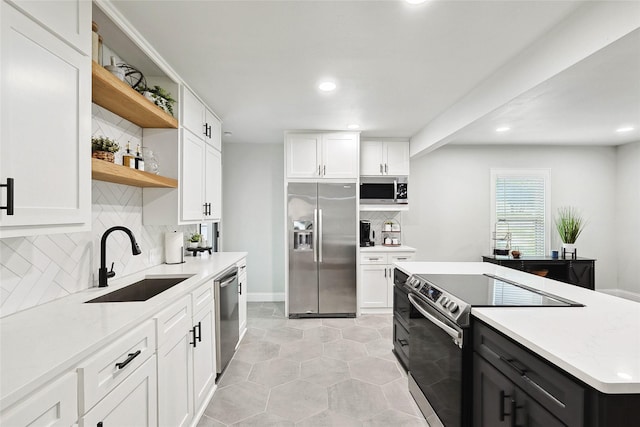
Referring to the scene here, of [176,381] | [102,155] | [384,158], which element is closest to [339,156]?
[384,158]

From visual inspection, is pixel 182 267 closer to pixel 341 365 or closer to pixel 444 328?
pixel 341 365

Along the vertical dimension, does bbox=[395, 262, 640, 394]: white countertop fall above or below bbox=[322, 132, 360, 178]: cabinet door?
below

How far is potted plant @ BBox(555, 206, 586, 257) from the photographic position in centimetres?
490

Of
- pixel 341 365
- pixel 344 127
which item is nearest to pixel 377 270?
pixel 341 365

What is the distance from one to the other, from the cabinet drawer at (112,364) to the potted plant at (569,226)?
5.75 meters

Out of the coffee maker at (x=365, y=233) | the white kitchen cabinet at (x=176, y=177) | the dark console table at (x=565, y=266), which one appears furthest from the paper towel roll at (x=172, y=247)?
the dark console table at (x=565, y=266)

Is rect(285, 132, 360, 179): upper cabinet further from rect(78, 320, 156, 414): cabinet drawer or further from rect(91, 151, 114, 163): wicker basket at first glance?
rect(78, 320, 156, 414): cabinet drawer

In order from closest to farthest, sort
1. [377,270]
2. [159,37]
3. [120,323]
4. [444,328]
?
[120,323], [444,328], [159,37], [377,270]

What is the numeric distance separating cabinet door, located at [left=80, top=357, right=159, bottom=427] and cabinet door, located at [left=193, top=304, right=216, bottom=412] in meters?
0.59

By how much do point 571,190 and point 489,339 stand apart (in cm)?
511

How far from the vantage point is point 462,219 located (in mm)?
5223

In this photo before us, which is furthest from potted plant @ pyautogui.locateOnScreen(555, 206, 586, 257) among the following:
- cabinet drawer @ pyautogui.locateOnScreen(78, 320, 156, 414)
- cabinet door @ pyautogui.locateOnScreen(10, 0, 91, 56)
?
cabinet door @ pyautogui.locateOnScreen(10, 0, 91, 56)

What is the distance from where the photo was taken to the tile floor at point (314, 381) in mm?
2242

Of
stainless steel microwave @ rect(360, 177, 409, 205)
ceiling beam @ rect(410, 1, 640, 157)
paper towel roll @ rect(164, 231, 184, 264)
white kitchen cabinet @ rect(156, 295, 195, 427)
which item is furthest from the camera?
stainless steel microwave @ rect(360, 177, 409, 205)
